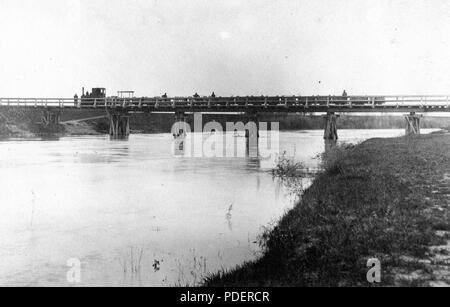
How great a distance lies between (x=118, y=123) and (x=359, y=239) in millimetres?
43152

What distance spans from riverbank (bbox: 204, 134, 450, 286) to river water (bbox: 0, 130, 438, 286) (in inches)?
28.2

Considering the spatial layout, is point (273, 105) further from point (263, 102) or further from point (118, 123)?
point (118, 123)

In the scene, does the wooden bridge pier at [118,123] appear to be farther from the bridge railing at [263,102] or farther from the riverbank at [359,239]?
the riverbank at [359,239]

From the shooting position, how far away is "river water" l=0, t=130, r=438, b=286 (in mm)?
6301

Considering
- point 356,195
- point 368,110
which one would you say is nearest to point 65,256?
point 356,195

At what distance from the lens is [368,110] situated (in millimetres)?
36125

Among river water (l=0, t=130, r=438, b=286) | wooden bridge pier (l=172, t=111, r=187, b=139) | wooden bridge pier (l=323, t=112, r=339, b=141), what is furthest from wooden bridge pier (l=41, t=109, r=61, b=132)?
river water (l=0, t=130, r=438, b=286)

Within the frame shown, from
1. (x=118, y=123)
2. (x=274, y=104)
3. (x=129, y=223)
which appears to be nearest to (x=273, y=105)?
(x=274, y=104)

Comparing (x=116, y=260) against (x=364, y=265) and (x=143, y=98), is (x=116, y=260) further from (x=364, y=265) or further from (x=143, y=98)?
(x=143, y=98)

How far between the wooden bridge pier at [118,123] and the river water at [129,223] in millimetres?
30022

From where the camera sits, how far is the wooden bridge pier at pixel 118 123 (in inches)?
1833

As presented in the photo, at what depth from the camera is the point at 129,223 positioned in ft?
29.4

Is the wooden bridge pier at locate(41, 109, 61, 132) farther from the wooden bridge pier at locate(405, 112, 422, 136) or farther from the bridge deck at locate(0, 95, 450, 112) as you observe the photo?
the wooden bridge pier at locate(405, 112, 422, 136)
